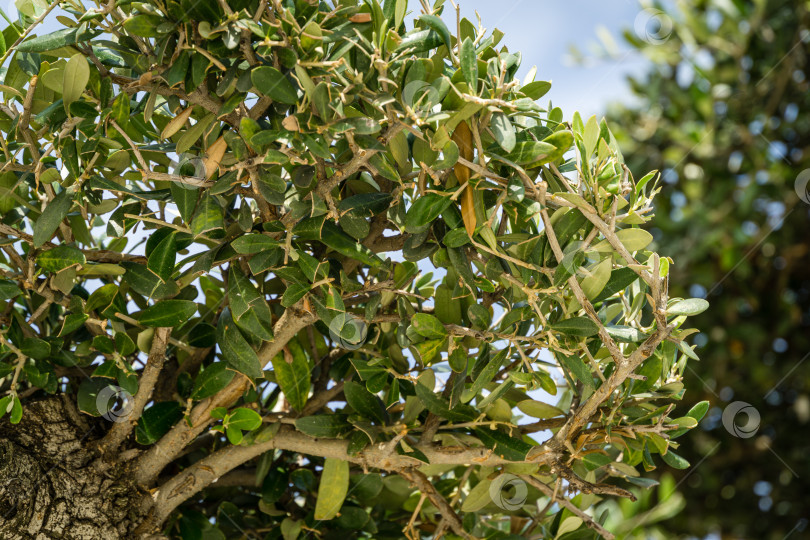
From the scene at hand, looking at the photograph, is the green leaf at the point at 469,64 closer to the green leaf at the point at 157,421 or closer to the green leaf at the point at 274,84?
the green leaf at the point at 274,84

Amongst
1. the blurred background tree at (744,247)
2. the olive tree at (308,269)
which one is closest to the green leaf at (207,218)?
the olive tree at (308,269)

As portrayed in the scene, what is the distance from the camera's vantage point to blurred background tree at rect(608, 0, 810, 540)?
141cm

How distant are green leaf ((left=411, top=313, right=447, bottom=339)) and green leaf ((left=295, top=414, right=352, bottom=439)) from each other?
105 mm

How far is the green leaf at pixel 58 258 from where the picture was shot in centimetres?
49

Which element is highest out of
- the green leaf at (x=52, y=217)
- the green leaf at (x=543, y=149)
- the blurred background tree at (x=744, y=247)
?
the green leaf at (x=543, y=149)

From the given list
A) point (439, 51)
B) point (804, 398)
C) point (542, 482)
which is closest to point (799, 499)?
point (804, 398)

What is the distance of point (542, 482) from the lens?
588 mm

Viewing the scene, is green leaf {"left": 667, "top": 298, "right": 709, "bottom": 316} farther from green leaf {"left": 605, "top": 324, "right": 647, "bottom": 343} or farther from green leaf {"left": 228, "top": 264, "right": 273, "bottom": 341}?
green leaf {"left": 228, "top": 264, "right": 273, "bottom": 341}

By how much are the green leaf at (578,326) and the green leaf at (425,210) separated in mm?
104

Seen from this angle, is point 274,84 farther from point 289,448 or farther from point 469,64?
point 289,448

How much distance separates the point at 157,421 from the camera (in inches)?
21.8

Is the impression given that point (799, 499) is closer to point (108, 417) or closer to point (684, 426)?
point (684, 426)

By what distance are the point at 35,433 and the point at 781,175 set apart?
1.36 m

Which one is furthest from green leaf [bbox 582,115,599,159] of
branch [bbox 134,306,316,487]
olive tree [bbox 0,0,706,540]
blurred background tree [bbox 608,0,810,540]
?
blurred background tree [bbox 608,0,810,540]
